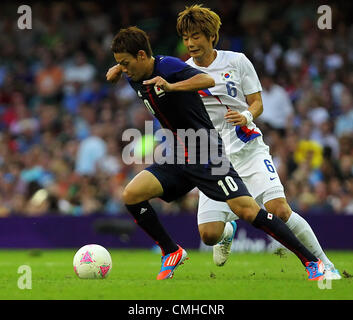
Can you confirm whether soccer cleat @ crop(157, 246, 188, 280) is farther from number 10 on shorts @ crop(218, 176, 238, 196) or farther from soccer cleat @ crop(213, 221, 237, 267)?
number 10 on shorts @ crop(218, 176, 238, 196)

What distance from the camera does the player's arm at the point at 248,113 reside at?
7285 millimetres

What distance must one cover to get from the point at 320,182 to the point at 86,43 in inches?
321

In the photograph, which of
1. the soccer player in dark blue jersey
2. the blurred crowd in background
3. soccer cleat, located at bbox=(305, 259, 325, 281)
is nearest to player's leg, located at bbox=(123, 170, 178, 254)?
the soccer player in dark blue jersey

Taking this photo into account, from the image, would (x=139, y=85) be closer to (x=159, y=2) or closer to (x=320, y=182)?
(x=320, y=182)

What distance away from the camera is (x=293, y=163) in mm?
14531

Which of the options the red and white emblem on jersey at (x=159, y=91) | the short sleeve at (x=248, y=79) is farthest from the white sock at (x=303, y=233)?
the red and white emblem on jersey at (x=159, y=91)

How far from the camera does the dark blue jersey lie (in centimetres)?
711

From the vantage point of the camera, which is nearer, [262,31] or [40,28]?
[262,31]

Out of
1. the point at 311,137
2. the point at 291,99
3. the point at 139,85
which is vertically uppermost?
the point at 291,99

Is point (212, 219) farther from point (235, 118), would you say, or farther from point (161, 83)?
point (161, 83)

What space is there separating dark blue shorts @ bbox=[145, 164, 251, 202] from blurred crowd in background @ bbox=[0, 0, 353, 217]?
6.27 meters

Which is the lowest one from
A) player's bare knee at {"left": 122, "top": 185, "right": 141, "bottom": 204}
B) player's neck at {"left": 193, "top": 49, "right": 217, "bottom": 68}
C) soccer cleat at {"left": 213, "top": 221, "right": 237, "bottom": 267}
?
soccer cleat at {"left": 213, "top": 221, "right": 237, "bottom": 267}

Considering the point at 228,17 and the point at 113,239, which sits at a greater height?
the point at 228,17

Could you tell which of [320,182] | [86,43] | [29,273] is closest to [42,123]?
[86,43]
